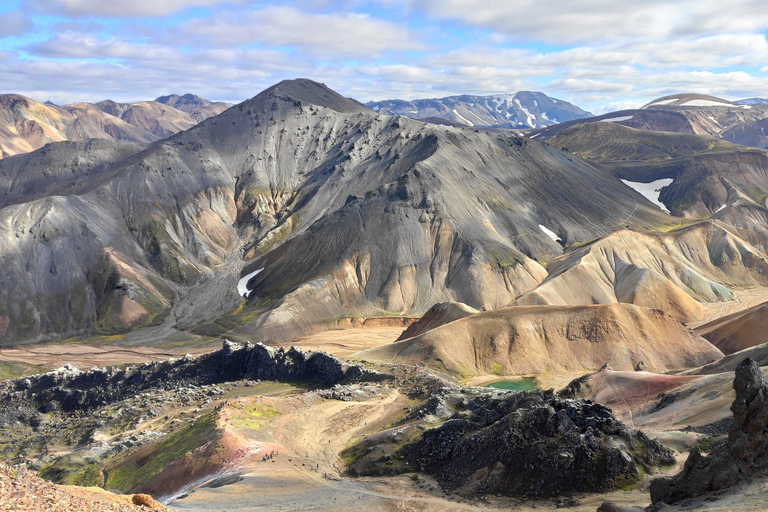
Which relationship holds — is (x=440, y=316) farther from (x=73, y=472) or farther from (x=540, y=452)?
(x=540, y=452)

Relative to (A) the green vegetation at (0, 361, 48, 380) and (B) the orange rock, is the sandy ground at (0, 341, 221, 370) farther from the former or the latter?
(B) the orange rock

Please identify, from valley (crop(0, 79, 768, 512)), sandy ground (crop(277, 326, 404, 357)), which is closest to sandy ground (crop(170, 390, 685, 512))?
valley (crop(0, 79, 768, 512))

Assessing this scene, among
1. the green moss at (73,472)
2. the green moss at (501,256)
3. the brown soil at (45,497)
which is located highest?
the green moss at (501,256)

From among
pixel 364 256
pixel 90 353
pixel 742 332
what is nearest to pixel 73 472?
pixel 90 353

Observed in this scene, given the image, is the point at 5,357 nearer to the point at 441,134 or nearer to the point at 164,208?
the point at 164,208

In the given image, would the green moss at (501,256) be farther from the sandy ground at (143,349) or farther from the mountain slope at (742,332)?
the mountain slope at (742,332)

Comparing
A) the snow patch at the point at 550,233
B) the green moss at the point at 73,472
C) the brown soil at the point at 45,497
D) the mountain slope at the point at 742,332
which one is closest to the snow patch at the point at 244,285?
the snow patch at the point at 550,233
